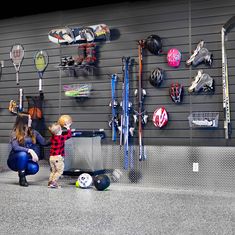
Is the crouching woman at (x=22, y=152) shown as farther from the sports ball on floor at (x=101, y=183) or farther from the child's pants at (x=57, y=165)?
the sports ball on floor at (x=101, y=183)

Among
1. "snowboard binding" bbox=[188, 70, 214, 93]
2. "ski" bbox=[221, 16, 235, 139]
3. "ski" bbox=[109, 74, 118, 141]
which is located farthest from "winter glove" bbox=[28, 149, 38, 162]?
"ski" bbox=[221, 16, 235, 139]

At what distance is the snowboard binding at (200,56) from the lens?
5.39 meters

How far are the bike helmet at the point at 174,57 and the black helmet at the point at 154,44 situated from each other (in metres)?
0.18

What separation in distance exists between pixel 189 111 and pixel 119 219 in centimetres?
252

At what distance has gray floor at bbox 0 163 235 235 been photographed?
10.3 feet

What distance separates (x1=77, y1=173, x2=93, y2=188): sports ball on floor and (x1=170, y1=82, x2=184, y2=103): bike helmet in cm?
165

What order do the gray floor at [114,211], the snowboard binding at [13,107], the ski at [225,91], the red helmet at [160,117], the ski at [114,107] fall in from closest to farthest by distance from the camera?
Answer: the gray floor at [114,211] → the ski at [225,91] → the red helmet at [160,117] → the ski at [114,107] → the snowboard binding at [13,107]

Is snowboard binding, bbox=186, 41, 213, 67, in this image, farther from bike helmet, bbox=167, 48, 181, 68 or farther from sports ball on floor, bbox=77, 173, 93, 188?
sports ball on floor, bbox=77, 173, 93, 188

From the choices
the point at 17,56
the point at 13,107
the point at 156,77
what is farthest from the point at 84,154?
the point at 17,56

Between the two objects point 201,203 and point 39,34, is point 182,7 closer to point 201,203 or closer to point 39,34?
point 39,34

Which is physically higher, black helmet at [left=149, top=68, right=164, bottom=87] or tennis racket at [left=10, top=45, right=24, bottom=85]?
tennis racket at [left=10, top=45, right=24, bottom=85]

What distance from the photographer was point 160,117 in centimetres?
563

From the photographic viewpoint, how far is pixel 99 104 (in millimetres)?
6172

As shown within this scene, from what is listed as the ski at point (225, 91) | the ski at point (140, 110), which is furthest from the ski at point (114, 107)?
the ski at point (225, 91)
